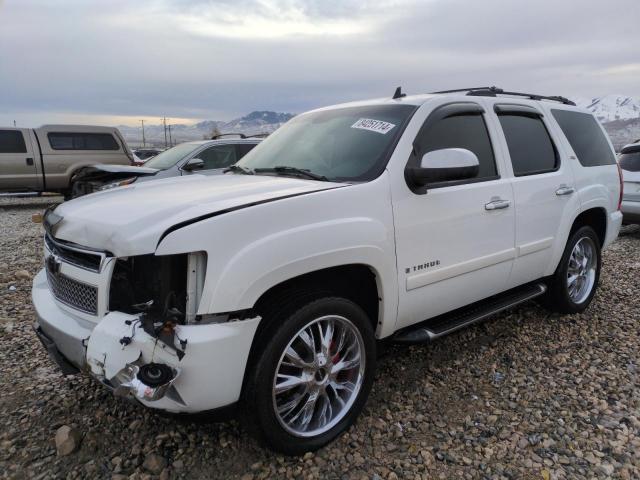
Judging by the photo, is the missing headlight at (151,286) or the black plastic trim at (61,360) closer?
the missing headlight at (151,286)

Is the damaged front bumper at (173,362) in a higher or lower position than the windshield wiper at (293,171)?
lower

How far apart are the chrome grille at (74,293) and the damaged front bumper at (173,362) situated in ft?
0.52

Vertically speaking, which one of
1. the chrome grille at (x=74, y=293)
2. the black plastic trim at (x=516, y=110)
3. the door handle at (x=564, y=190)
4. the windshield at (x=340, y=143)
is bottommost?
the chrome grille at (x=74, y=293)

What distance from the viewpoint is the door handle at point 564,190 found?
12.8 ft

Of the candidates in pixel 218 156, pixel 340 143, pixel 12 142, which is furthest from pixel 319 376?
pixel 12 142

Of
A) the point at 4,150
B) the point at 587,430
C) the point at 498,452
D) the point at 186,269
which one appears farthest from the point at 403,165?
the point at 4,150

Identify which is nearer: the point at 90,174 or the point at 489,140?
the point at 489,140

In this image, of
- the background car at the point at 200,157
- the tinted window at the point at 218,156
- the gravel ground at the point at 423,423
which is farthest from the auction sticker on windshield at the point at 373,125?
the tinted window at the point at 218,156

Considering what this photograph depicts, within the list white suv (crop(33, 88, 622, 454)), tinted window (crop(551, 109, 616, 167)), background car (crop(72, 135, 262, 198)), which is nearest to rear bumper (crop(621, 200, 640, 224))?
tinted window (crop(551, 109, 616, 167))

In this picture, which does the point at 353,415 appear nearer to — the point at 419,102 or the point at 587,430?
the point at 587,430

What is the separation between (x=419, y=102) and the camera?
127 inches

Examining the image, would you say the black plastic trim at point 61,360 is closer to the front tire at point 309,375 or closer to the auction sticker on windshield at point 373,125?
A: the front tire at point 309,375

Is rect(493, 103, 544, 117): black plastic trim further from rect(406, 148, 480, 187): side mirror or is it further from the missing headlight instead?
the missing headlight

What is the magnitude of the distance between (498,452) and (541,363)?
3.98 ft
